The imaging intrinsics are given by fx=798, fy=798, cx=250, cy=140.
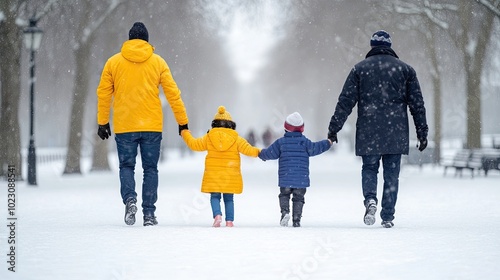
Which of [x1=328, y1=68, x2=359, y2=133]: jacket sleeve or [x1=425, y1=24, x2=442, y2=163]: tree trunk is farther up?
[x1=425, y1=24, x2=442, y2=163]: tree trunk

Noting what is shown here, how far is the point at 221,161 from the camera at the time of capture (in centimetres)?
805

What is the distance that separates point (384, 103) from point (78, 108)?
1774cm

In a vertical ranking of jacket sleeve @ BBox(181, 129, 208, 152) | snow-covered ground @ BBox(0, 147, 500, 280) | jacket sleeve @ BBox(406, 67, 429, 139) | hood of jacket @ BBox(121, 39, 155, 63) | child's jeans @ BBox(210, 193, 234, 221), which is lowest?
snow-covered ground @ BBox(0, 147, 500, 280)

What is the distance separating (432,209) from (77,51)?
15.4m

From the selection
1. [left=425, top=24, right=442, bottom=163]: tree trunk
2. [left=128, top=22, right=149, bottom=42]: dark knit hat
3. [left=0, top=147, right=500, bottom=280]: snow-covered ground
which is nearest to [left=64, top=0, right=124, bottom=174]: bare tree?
[left=425, top=24, right=442, bottom=163]: tree trunk

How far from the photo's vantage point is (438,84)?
Result: 2677 centimetres

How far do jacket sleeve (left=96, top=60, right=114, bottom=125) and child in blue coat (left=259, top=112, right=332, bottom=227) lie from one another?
167 centimetres

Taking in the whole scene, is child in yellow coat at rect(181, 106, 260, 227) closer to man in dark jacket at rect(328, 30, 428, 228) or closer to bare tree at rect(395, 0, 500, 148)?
man in dark jacket at rect(328, 30, 428, 228)

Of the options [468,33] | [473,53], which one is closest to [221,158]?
[468,33]

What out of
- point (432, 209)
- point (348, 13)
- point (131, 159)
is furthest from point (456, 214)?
point (348, 13)

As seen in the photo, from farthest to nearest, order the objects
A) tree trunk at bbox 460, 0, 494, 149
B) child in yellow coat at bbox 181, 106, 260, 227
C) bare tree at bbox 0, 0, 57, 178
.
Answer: tree trunk at bbox 460, 0, 494, 149, bare tree at bbox 0, 0, 57, 178, child in yellow coat at bbox 181, 106, 260, 227

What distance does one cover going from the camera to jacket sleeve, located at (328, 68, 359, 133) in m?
7.76

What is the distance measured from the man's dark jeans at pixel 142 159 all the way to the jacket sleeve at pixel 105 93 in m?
0.25

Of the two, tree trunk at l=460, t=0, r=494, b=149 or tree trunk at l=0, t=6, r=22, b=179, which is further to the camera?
tree trunk at l=460, t=0, r=494, b=149
